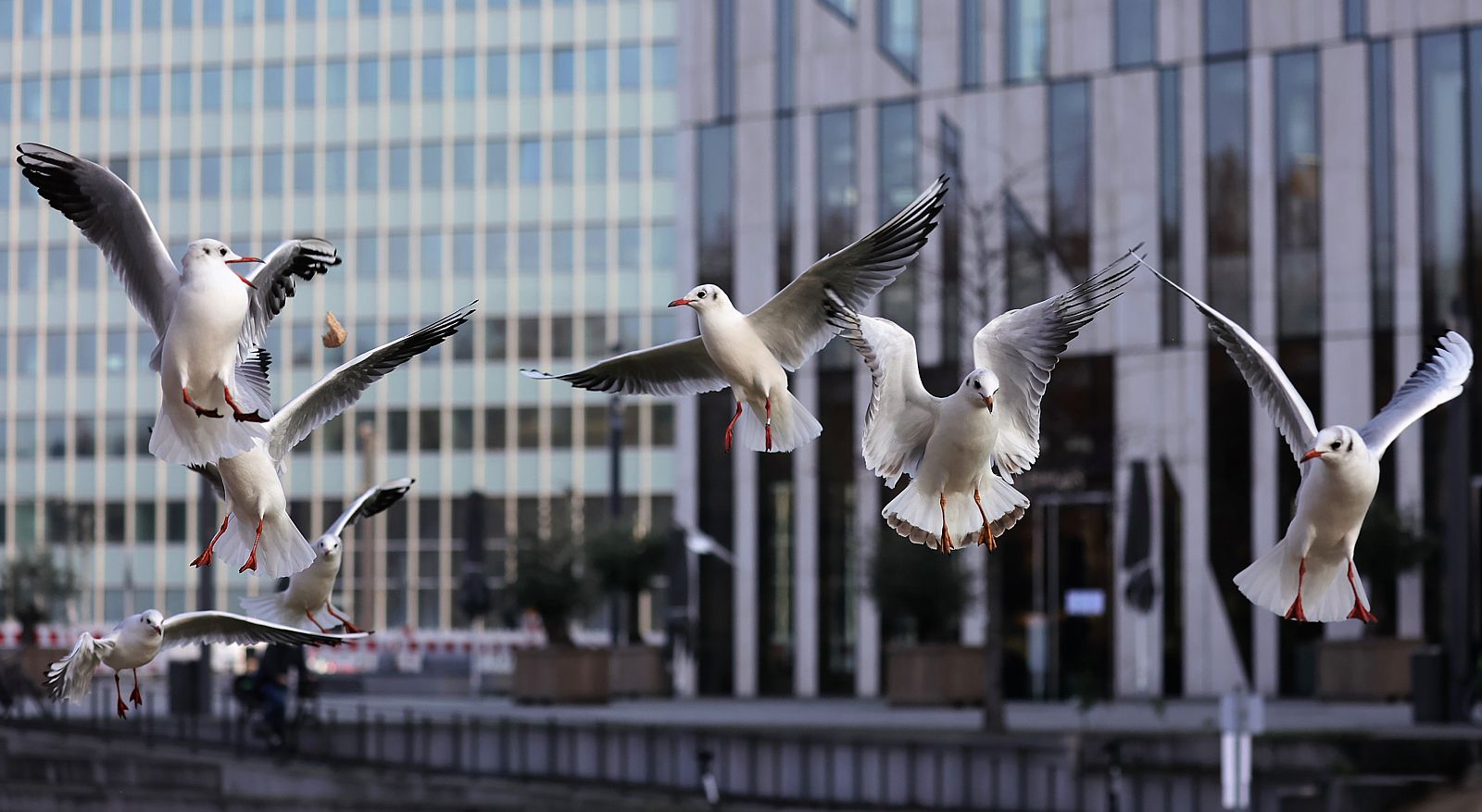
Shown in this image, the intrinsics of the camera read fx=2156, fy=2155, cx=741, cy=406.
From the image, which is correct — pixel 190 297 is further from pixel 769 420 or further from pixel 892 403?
pixel 892 403

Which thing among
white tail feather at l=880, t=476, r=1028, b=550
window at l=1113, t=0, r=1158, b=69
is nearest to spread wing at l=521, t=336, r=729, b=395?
white tail feather at l=880, t=476, r=1028, b=550

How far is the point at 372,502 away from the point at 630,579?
41.6m

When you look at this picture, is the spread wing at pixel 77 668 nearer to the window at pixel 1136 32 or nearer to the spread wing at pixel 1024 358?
the spread wing at pixel 1024 358

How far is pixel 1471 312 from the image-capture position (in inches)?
1858

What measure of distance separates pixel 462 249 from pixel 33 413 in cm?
2064

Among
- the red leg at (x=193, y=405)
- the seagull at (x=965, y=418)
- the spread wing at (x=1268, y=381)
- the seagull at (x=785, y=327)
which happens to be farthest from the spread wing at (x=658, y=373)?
the spread wing at (x=1268, y=381)

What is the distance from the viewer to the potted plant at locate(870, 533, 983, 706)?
4375cm

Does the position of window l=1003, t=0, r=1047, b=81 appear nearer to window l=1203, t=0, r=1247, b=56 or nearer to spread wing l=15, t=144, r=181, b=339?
window l=1203, t=0, r=1247, b=56

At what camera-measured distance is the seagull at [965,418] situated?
7.39 metres

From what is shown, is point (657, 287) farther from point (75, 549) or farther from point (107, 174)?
point (107, 174)

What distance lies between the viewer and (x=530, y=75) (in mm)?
81750

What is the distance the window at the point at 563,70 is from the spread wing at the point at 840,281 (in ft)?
244

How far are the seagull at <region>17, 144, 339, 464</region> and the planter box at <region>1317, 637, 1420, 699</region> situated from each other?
4069cm

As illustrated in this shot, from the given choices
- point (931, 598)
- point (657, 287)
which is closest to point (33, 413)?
point (657, 287)
